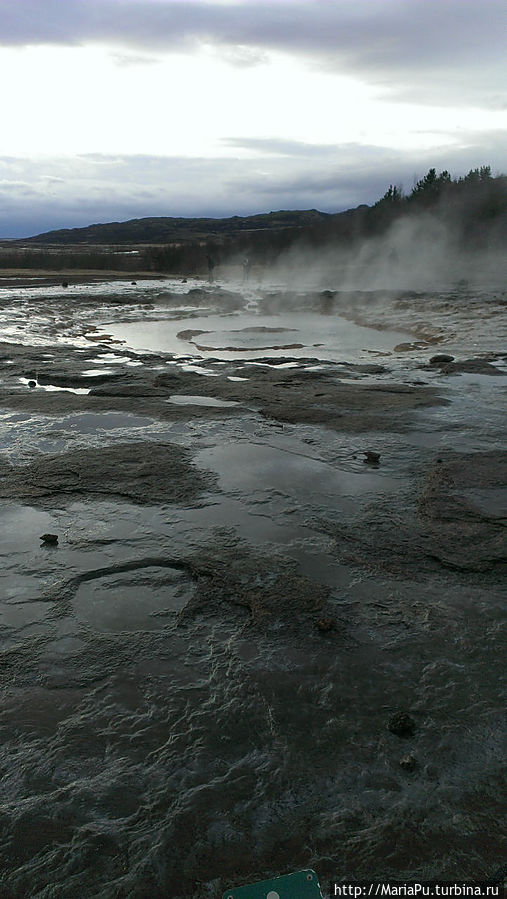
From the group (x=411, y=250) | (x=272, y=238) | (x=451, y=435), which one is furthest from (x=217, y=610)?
(x=272, y=238)

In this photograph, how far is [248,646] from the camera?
132 inches

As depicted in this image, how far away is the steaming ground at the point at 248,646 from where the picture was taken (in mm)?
2307

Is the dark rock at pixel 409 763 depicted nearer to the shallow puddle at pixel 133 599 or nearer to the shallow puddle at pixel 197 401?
the shallow puddle at pixel 133 599

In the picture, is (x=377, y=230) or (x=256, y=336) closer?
(x=256, y=336)

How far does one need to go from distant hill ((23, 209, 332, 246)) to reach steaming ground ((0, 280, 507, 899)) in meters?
108

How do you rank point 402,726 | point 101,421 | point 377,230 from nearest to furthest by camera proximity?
point 402,726 → point 101,421 → point 377,230

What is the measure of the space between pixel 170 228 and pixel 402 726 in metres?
130

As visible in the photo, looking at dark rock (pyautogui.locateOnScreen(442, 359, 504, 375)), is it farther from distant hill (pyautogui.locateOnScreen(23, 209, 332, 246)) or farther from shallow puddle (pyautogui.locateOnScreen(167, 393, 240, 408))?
distant hill (pyautogui.locateOnScreen(23, 209, 332, 246))

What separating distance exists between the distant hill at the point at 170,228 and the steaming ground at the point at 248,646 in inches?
4236

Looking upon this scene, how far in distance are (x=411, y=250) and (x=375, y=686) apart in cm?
4249

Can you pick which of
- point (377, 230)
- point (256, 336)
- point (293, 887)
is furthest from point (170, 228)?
point (293, 887)

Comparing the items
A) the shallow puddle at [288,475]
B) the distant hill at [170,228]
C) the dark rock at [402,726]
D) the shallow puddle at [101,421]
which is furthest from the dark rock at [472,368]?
the distant hill at [170,228]

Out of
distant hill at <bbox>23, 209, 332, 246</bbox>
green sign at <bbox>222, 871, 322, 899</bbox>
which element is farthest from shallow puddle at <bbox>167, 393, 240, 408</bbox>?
distant hill at <bbox>23, 209, 332, 246</bbox>

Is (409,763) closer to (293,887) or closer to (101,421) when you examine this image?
(293,887)
